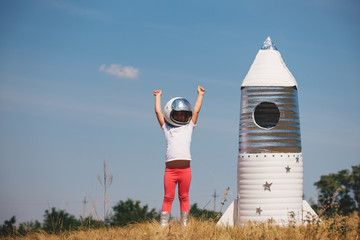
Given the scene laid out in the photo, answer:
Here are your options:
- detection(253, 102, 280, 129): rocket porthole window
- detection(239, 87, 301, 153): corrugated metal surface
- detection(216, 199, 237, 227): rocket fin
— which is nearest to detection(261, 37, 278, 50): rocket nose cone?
detection(239, 87, 301, 153): corrugated metal surface

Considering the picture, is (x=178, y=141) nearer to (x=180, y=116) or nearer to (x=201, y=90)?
(x=180, y=116)

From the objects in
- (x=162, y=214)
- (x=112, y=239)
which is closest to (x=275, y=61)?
(x=162, y=214)

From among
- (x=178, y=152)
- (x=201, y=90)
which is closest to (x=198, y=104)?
(x=201, y=90)

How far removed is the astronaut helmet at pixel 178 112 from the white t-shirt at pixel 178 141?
0.28 ft

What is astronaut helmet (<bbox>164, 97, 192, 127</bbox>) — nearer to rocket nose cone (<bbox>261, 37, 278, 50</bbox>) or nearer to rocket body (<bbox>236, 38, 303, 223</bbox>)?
rocket body (<bbox>236, 38, 303, 223</bbox>)

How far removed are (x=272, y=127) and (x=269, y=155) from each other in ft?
1.78

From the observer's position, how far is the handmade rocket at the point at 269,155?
8.44 m

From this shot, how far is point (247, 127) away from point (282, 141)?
0.70 meters

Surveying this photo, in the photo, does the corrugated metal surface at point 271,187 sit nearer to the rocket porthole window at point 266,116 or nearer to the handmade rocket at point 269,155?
the handmade rocket at point 269,155

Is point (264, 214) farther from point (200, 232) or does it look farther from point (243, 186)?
point (200, 232)

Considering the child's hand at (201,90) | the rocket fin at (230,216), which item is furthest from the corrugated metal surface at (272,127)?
the child's hand at (201,90)

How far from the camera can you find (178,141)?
7465 mm

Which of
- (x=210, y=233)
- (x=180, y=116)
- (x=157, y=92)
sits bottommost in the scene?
(x=210, y=233)

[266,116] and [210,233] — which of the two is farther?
[266,116]
